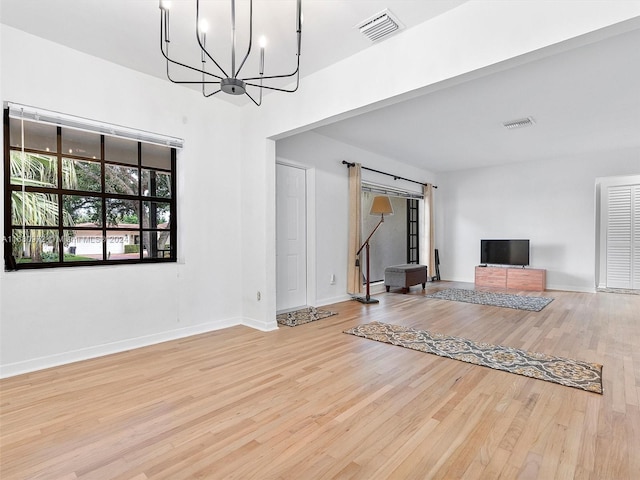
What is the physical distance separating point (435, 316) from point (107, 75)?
4.72 metres

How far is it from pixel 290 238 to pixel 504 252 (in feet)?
16.9

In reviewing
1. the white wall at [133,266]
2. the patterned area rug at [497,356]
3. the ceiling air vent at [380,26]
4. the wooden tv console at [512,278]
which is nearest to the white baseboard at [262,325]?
the white wall at [133,266]

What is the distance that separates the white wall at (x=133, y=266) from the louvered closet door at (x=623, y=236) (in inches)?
280

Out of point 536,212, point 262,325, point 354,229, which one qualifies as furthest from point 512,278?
point 262,325

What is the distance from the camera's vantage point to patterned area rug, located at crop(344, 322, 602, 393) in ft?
8.58

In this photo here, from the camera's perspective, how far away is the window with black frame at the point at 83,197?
9.33ft

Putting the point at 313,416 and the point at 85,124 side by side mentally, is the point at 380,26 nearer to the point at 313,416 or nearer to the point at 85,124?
the point at 85,124

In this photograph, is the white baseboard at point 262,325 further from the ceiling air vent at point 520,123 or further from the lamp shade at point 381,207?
the ceiling air vent at point 520,123

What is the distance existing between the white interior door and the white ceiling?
38.4 inches

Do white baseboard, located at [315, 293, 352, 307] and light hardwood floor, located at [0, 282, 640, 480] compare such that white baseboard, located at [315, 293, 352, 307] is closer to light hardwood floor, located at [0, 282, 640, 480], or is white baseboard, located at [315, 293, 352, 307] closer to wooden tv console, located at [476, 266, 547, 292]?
light hardwood floor, located at [0, 282, 640, 480]

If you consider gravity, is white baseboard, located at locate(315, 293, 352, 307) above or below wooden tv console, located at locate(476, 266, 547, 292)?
below

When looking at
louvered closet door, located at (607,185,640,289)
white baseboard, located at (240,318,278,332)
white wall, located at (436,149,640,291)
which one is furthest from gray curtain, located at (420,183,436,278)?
white baseboard, located at (240,318,278,332)

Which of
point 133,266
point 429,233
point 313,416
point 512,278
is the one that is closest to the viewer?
point 313,416

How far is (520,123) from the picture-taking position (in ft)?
15.8
